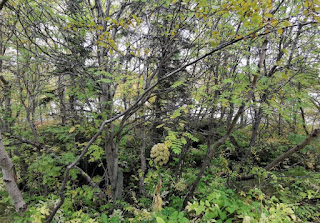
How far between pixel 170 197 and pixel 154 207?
1.20 metres

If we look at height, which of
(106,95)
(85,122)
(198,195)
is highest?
(106,95)

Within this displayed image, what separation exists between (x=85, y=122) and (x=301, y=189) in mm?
5628

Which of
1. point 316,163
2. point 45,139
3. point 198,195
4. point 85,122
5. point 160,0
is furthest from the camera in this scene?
point 45,139

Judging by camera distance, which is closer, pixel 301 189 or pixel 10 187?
pixel 10 187

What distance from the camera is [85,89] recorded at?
3.64 m

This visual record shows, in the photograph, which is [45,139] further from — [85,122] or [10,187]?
[10,187]

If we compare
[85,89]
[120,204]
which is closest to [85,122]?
[85,89]

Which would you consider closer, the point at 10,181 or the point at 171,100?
the point at 10,181

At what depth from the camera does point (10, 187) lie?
195 cm

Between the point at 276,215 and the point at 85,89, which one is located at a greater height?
the point at 85,89

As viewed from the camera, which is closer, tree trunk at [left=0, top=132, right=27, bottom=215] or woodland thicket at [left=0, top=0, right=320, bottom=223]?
tree trunk at [left=0, top=132, right=27, bottom=215]

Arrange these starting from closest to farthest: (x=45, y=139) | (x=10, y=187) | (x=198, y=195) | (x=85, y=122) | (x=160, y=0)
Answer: (x=10, y=187)
(x=160, y=0)
(x=198, y=195)
(x=85, y=122)
(x=45, y=139)

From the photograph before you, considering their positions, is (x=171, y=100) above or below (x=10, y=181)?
above

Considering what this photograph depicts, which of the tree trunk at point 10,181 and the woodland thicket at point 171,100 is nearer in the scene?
the tree trunk at point 10,181
